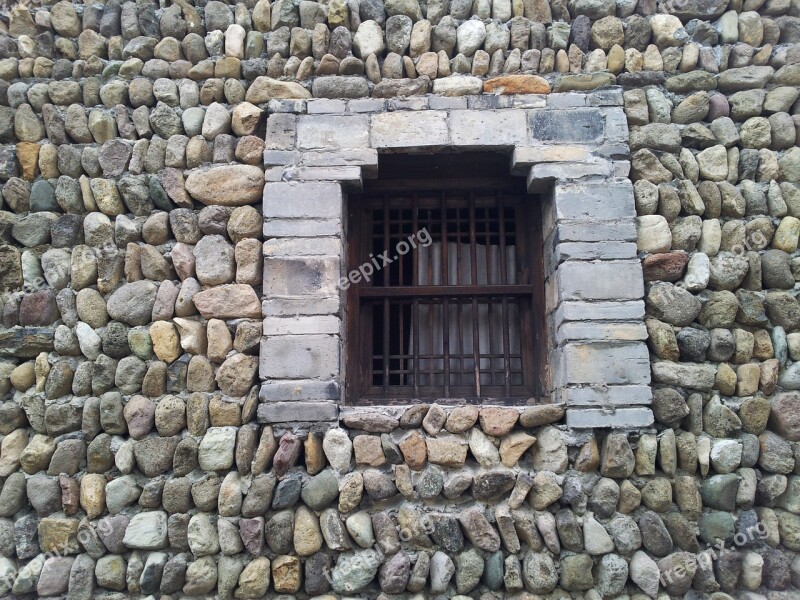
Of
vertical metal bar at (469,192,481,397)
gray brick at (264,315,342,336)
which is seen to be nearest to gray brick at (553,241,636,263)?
vertical metal bar at (469,192,481,397)

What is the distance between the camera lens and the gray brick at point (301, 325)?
3.03 meters

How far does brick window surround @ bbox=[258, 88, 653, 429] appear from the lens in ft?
9.70

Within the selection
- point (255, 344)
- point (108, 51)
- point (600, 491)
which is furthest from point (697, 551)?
point (108, 51)

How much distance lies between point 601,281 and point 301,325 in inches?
60.6

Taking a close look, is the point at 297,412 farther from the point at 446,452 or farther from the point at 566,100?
the point at 566,100

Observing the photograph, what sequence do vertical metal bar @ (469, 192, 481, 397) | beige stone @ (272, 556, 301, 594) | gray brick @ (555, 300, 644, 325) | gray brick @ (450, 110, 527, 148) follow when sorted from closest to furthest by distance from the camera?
beige stone @ (272, 556, 301, 594), gray brick @ (555, 300, 644, 325), gray brick @ (450, 110, 527, 148), vertical metal bar @ (469, 192, 481, 397)

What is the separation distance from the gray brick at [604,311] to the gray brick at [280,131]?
1.71 metres

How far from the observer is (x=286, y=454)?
9.46 ft

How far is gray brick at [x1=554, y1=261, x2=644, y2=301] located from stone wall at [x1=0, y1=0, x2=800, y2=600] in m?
0.05

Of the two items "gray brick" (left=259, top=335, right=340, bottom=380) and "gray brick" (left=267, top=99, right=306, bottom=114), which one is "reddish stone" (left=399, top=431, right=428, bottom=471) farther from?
"gray brick" (left=267, top=99, right=306, bottom=114)

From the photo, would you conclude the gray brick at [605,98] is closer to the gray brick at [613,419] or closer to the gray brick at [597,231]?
Result: the gray brick at [597,231]

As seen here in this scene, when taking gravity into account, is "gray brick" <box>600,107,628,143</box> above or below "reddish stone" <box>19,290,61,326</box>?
above

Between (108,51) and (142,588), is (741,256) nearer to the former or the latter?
(142,588)

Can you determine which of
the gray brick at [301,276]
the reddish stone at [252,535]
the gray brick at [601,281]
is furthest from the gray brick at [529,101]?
the reddish stone at [252,535]
